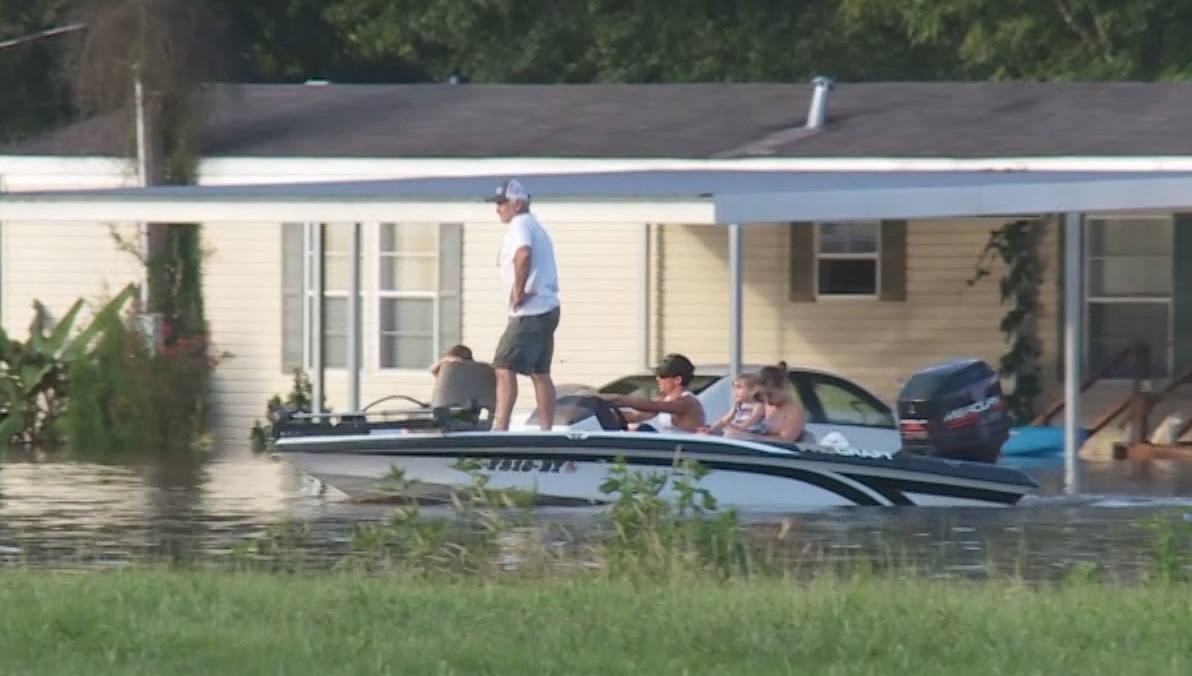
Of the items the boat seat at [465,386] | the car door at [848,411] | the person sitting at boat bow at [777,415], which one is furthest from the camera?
the car door at [848,411]

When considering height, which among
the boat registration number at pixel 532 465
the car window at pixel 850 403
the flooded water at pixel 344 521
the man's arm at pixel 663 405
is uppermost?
the man's arm at pixel 663 405

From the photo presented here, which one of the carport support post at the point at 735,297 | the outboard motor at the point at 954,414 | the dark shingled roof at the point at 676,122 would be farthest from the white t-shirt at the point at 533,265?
the dark shingled roof at the point at 676,122

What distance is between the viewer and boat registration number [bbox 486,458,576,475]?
55.5 feet

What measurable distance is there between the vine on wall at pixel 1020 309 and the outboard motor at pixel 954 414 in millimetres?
6464

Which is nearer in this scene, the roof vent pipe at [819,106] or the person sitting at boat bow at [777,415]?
the person sitting at boat bow at [777,415]

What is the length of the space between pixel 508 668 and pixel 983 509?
8931mm

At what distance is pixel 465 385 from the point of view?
61.5ft

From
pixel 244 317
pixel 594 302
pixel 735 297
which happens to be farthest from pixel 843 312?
pixel 735 297

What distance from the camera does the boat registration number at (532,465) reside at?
16.9 m

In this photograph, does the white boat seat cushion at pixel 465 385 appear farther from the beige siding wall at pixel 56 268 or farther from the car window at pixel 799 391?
the beige siding wall at pixel 56 268

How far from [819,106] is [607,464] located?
30.9ft

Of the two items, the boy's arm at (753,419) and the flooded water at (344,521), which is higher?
the boy's arm at (753,419)

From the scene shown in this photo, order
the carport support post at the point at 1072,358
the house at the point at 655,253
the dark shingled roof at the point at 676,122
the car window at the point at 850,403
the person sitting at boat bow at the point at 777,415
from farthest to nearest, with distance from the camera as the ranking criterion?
the house at the point at 655,253 → the dark shingled roof at the point at 676,122 → the car window at the point at 850,403 → the carport support post at the point at 1072,358 → the person sitting at boat bow at the point at 777,415

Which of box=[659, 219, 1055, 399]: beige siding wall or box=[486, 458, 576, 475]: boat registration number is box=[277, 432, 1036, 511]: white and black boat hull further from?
box=[659, 219, 1055, 399]: beige siding wall
